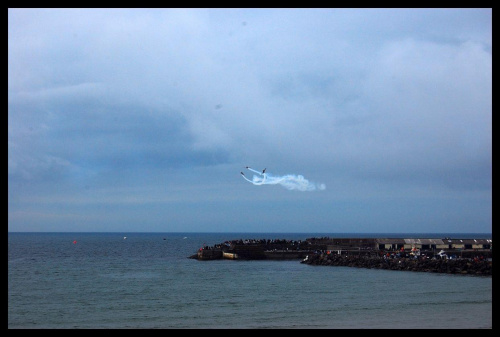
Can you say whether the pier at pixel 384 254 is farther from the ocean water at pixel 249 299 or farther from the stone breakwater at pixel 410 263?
the ocean water at pixel 249 299

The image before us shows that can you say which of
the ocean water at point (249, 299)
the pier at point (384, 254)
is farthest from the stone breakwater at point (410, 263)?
the ocean water at point (249, 299)

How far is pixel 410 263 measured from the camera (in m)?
66.8

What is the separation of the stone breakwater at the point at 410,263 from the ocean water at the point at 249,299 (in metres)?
2.68

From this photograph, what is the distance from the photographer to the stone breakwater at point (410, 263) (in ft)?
199

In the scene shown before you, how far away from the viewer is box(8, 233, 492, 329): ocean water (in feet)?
113

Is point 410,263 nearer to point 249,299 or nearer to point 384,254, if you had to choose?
point 384,254

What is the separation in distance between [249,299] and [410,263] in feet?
97.2

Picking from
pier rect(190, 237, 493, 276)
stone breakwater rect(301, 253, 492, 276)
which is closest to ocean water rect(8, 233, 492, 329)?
stone breakwater rect(301, 253, 492, 276)

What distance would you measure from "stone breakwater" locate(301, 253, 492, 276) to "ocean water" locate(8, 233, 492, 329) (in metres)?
2.68

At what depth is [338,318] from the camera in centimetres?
3553

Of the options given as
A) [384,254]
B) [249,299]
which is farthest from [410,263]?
[249,299]

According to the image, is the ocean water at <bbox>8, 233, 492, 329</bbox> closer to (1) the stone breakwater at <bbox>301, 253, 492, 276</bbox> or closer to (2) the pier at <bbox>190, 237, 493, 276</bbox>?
(1) the stone breakwater at <bbox>301, 253, 492, 276</bbox>
